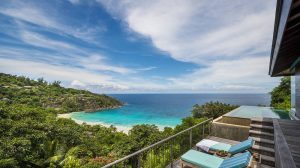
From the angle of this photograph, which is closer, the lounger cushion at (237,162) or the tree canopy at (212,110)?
the lounger cushion at (237,162)

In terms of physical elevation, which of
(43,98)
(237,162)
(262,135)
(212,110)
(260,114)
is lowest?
(43,98)

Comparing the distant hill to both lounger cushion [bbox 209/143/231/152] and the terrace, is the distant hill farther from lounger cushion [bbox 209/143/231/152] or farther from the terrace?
lounger cushion [bbox 209/143/231/152]

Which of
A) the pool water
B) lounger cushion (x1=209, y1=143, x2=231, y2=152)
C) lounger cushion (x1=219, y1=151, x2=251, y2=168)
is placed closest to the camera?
lounger cushion (x1=219, y1=151, x2=251, y2=168)

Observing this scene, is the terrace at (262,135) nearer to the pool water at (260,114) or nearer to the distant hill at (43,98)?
the pool water at (260,114)

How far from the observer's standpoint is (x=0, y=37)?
39.9m

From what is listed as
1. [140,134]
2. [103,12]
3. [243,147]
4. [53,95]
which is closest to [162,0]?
[243,147]

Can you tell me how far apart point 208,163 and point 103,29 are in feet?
94.1

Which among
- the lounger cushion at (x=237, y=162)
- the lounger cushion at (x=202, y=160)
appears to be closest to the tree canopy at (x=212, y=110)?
the lounger cushion at (x=202, y=160)

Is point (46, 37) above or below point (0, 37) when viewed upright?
below

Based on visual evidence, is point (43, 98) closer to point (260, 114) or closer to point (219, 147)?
point (260, 114)

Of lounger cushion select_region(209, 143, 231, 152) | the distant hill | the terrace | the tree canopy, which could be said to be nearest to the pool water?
the terrace

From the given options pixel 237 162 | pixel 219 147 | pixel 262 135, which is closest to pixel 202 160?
pixel 237 162

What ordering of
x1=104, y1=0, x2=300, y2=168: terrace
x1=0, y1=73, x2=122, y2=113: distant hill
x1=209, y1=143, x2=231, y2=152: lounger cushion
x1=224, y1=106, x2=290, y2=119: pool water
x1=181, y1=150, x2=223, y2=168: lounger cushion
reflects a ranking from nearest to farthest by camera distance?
x1=104, y1=0, x2=300, y2=168: terrace
x1=181, y1=150, x2=223, y2=168: lounger cushion
x1=209, y1=143, x2=231, y2=152: lounger cushion
x1=224, y1=106, x2=290, y2=119: pool water
x1=0, y1=73, x2=122, y2=113: distant hill

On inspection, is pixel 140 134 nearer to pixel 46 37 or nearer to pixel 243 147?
pixel 243 147
